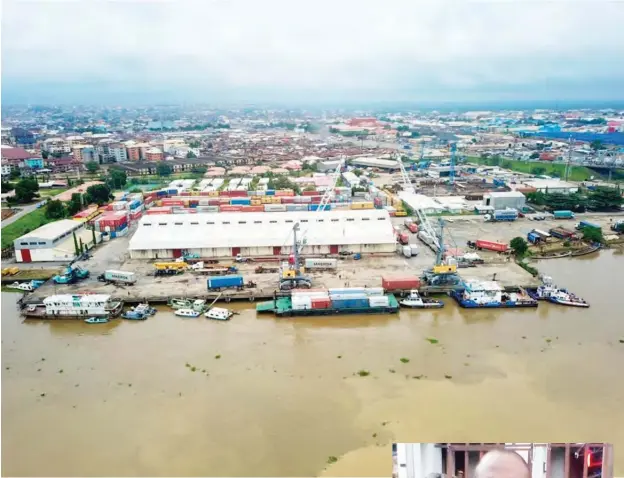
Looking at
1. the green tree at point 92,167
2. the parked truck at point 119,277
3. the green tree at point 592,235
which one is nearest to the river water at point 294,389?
the parked truck at point 119,277

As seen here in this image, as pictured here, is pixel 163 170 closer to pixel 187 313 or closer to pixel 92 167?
pixel 92 167

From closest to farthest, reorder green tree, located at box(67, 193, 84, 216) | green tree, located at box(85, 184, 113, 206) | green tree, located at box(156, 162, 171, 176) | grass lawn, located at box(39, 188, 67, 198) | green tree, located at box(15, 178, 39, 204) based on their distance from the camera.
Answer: green tree, located at box(67, 193, 84, 216), green tree, located at box(85, 184, 113, 206), green tree, located at box(15, 178, 39, 204), grass lawn, located at box(39, 188, 67, 198), green tree, located at box(156, 162, 171, 176)

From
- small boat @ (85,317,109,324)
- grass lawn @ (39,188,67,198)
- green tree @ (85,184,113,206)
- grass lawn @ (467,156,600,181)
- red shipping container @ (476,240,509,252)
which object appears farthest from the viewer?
grass lawn @ (467,156,600,181)

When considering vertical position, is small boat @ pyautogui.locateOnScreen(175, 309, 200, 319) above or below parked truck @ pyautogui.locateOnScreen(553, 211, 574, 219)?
below

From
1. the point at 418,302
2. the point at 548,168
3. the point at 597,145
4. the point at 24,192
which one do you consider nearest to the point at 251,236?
the point at 418,302

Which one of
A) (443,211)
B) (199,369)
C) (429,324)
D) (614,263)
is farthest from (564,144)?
(199,369)

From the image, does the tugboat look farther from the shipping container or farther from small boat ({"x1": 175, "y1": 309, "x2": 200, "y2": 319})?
small boat ({"x1": 175, "y1": 309, "x2": 200, "y2": 319})

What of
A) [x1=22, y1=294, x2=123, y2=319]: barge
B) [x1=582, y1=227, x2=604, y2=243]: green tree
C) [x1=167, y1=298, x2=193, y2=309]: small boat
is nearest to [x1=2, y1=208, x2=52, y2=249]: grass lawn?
[x1=22, y1=294, x2=123, y2=319]: barge
